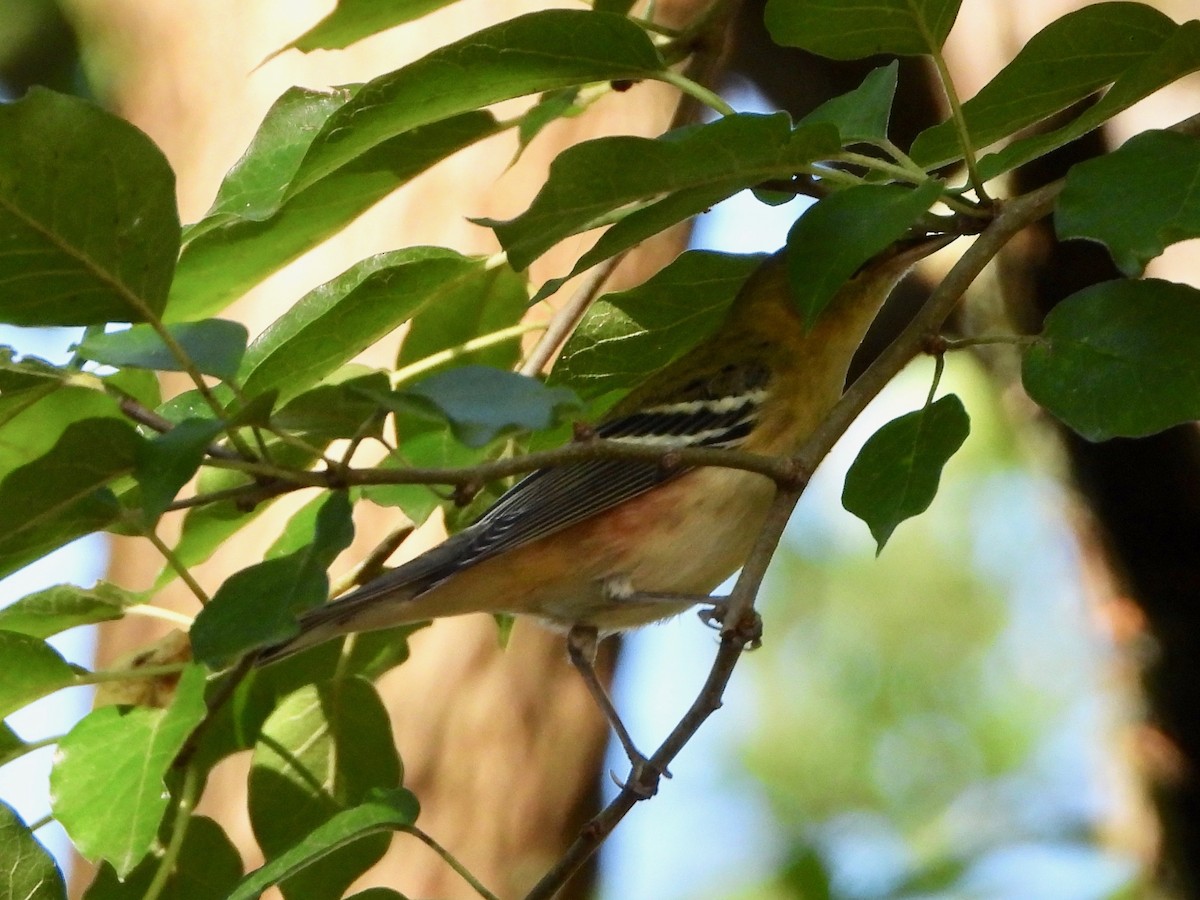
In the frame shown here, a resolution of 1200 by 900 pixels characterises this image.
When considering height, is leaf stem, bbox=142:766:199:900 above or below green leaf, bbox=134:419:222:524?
below

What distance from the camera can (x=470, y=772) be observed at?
4.12 metres

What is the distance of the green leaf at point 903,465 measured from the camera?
1.86 meters

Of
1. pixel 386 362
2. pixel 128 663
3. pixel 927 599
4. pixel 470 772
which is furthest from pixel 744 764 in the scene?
pixel 128 663

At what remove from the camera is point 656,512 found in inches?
114

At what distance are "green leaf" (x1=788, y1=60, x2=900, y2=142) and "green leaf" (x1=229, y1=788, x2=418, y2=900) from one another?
1.02m

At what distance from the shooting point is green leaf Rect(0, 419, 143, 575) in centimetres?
153

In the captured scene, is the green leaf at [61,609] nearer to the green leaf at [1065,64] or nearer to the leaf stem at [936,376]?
the leaf stem at [936,376]

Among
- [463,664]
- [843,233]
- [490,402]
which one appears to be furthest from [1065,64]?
[463,664]

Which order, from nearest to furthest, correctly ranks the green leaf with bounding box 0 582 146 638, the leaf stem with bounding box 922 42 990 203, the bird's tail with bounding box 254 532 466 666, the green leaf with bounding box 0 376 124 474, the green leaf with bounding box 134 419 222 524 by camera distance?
the green leaf with bounding box 134 419 222 524 < the leaf stem with bounding box 922 42 990 203 < the green leaf with bounding box 0 376 124 474 < the green leaf with bounding box 0 582 146 638 < the bird's tail with bounding box 254 532 466 666

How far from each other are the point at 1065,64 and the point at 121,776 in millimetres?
1610

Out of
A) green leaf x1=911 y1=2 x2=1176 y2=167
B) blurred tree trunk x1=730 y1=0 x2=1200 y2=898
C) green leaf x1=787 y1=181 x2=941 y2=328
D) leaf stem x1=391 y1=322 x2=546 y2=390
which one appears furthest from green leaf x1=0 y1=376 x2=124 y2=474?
blurred tree trunk x1=730 y1=0 x2=1200 y2=898

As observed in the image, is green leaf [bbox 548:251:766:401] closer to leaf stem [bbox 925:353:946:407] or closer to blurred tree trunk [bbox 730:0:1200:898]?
leaf stem [bbox 925:353:946:407]

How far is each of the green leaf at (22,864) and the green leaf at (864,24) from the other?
59.2 inches

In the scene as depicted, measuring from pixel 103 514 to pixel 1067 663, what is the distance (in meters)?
5.60
